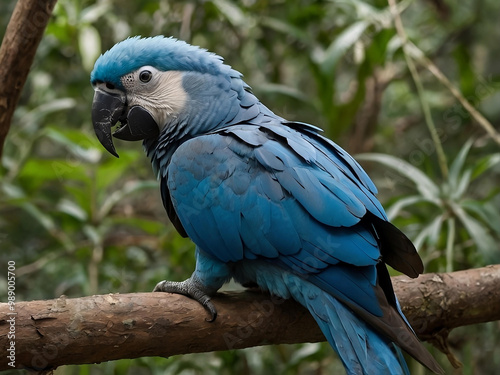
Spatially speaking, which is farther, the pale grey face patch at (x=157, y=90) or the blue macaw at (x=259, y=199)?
the pale grey face patch at (x=157, y=90)

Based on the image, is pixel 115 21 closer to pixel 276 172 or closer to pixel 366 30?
pixel 366 30

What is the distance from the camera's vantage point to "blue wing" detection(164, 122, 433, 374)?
137 centimetres

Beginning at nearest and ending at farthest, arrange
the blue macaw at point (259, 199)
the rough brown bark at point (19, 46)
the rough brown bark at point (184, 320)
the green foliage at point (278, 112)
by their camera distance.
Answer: the rough brown bark at point (184, 320), the blue macaw at point (259, 199), the rough brown bark at point (19, 46), the green foliage at point (278, 112)

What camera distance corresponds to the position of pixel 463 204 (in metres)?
2.09

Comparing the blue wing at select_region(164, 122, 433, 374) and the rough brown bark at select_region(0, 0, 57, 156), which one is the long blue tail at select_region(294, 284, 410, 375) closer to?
the blue wing at select_region(164, 122, 433, 374)

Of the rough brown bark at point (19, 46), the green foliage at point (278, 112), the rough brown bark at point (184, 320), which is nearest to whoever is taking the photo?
the rough brown bark at point (184, 320)

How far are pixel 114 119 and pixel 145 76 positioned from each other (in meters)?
0.16

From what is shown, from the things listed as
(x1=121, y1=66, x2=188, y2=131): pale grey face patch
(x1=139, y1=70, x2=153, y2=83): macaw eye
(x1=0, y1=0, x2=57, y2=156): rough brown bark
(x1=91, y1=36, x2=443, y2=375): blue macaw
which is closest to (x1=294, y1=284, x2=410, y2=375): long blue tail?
(x1=91, y1=36, x2=443, y2=375): blue macaw

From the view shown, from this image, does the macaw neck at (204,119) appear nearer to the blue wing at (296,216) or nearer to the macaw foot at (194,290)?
the blue wing at (296,216)

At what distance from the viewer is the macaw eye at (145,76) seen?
1.67m

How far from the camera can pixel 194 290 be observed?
1470 millimetres

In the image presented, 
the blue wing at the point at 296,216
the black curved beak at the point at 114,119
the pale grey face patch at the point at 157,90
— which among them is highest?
the pale grey face patch at the point at 157,90

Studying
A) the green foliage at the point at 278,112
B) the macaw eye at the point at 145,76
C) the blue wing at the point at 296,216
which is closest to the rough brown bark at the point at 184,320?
the blue wing at the point at 296,216

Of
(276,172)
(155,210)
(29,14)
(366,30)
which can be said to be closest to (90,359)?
(276,172)
